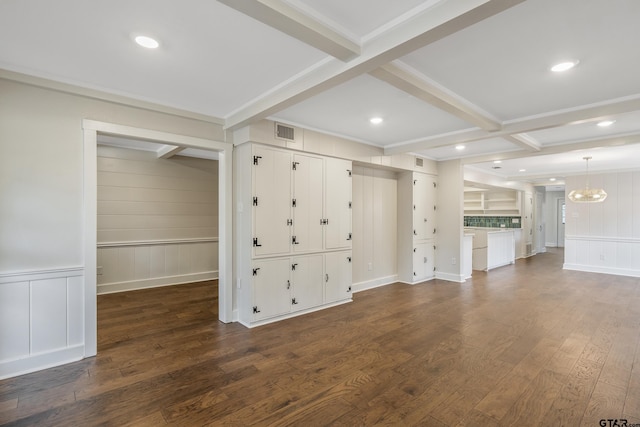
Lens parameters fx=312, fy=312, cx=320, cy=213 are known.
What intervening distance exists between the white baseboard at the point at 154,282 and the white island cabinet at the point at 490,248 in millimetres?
6287

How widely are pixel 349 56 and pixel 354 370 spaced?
8.42ft

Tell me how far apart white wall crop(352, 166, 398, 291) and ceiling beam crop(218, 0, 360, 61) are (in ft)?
11.2

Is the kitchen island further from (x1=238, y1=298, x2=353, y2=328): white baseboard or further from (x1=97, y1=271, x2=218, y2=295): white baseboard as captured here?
(x1=97, y1=271, x2=218, y2=295): white baseboard

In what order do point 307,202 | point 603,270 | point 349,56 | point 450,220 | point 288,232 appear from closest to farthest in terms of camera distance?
point 349,56, point 288,232, point 307,202, point 450,220, point 603,270

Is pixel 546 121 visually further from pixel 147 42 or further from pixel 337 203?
pixel 147 42

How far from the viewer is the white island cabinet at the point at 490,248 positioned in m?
7.72

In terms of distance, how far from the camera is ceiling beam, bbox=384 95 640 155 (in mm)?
3223

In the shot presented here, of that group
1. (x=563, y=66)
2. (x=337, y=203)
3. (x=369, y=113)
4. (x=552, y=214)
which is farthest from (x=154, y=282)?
(x=552, y=214)

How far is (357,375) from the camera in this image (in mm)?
2668

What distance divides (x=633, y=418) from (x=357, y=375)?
187 cm

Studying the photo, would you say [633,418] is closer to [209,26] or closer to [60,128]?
[209,26]

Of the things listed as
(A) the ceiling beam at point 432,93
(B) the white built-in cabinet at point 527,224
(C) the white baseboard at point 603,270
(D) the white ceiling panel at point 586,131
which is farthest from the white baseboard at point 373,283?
(B) the white built-in cabinet at point 527,224

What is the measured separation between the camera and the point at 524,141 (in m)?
4.57

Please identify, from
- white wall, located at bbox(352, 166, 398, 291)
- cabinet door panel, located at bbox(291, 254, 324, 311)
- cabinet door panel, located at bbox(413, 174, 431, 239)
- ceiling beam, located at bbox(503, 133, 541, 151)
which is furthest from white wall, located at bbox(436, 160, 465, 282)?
cabinet door panel, located at bbox(291, 254, 324, 311)
